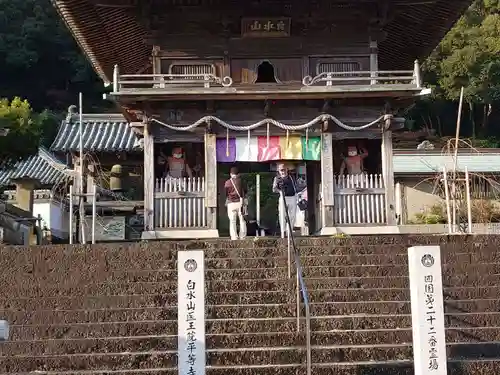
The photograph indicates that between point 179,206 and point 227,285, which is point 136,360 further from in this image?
point 179,206

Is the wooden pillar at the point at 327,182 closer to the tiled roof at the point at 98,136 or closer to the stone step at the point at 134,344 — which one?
the stone step at the point at 134,344

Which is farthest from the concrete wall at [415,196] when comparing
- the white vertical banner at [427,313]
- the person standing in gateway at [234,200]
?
the white vertical banner at [427,313]

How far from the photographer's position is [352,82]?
14078 mm

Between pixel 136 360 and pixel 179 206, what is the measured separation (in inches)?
256

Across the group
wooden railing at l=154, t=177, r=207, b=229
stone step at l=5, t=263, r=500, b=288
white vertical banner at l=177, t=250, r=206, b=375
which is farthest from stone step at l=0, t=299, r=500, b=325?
wooden railing at l=154, t=177, r=207, b=229

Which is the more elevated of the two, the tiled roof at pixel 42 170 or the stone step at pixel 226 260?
the tiled roof at pixel 42 170

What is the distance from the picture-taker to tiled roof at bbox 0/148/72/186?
25.7 metres

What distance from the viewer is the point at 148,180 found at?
13.7m

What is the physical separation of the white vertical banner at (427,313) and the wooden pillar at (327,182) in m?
7.24

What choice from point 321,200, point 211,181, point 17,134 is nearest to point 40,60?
point 17,134

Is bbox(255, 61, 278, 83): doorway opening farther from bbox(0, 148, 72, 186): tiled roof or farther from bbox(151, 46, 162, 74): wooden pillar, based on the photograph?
bbox(0, 148, 72, 186): tiled roof

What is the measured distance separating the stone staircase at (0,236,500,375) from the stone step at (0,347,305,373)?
0.01 m

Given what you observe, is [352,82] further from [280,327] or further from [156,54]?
[280,327]

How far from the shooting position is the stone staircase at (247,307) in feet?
24.2
